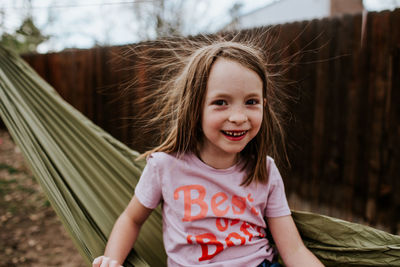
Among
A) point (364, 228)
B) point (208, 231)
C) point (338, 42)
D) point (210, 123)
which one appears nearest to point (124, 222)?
point (208, 231)

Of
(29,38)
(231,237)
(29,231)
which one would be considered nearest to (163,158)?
(231,237)

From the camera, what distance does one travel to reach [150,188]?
1035 mm

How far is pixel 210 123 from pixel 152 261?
56cm

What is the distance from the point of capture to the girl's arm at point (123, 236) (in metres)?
0.89

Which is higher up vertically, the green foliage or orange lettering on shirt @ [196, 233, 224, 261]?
the green foliage

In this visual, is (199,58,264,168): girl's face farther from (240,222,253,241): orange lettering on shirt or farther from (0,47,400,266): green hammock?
(0,47,400,266): green hammock

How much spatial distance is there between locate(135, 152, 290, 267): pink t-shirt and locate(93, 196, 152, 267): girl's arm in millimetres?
45

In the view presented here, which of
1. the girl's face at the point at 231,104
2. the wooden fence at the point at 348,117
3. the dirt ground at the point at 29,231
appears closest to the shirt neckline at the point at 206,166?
the girl's face at the point at 231,104

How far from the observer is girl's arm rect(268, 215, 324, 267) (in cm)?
103

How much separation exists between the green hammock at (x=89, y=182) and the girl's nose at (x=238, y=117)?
1.38ft

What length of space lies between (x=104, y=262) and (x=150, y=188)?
0.25 meters

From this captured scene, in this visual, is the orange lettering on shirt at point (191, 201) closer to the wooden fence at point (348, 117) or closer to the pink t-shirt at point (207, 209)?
the pink t-shirt at point (207, 209)

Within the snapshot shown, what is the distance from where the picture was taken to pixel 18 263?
7.07 ft

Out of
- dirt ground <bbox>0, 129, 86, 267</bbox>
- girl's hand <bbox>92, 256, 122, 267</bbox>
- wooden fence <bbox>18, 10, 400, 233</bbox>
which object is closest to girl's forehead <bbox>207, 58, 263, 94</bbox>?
girl's hand <bbox>92, 256, 122, 267</bbox>
